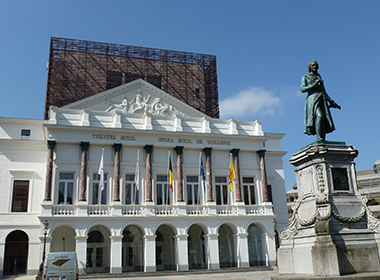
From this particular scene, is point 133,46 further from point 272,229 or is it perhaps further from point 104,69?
point 272,229

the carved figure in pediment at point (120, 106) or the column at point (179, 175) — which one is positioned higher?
the carved figure in pediment at point (120, 106)

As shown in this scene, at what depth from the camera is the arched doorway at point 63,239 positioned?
95.4 feet

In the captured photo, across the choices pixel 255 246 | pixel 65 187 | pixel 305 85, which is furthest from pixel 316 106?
pixel 255 246

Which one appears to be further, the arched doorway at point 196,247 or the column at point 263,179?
the column at point 263,179

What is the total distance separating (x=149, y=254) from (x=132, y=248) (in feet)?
11.1

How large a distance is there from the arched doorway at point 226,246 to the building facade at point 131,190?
0.08 metres

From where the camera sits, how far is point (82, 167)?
29.0 m

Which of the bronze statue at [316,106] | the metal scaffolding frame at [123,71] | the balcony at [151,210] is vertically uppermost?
the metal scaffolding frame at [123,71]

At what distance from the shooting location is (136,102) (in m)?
34.2

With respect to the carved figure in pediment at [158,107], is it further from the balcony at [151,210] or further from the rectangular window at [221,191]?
the balcony at [151,210]

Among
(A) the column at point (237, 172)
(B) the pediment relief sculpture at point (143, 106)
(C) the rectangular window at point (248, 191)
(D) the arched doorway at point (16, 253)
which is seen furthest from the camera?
(B) the pediment relief sculpture at point (143, 106)

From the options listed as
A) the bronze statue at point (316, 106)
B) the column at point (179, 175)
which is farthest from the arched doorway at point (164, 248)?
the bronze statue at point (316, 106)

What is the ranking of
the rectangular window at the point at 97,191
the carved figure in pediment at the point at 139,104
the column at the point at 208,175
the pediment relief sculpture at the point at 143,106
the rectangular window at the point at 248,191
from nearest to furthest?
the rectangular window at the point at 97,191 < the column at the point at 208,175 < the rectangular window at the point at 248,191 < the pediment relief sculpture at the point at 143,106 < the carved figure in pediment at the point at 139,104

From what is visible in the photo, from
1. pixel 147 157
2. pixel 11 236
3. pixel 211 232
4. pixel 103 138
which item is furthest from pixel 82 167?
pixel 211 232
